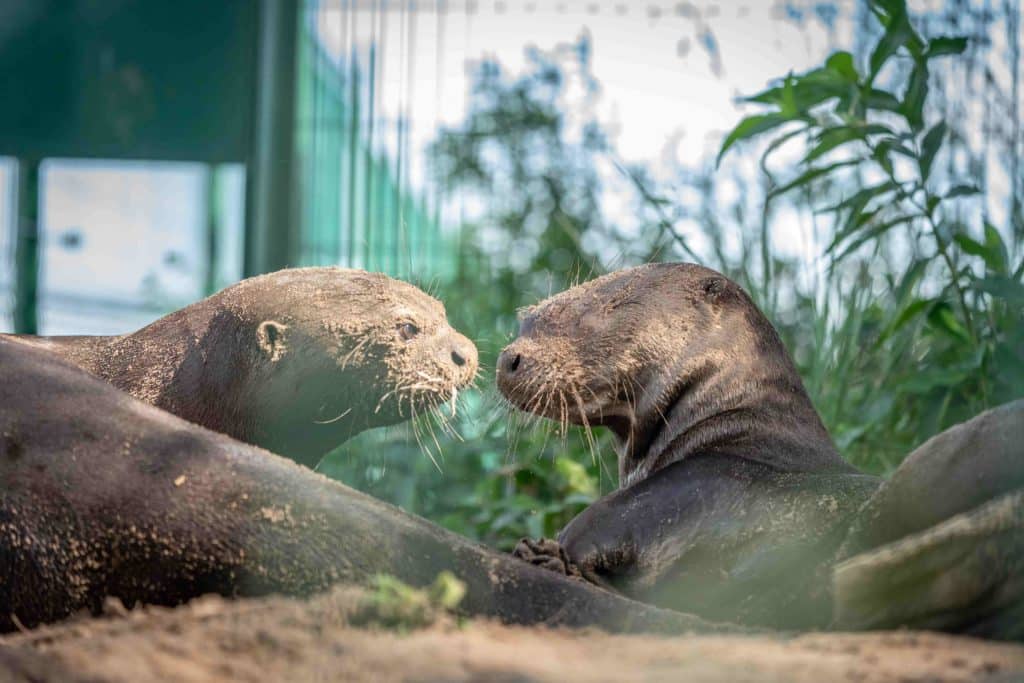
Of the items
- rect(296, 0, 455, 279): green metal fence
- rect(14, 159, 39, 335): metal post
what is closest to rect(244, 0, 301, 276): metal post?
rect(296, 0, 455, 279): green metal fence

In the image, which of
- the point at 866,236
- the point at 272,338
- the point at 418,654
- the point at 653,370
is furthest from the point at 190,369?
the point at 866,236

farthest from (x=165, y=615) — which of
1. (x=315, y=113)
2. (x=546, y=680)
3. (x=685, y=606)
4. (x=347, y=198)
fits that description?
(x=315, y=113)

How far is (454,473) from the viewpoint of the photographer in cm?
564

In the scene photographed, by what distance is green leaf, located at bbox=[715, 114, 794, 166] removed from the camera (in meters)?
4.05

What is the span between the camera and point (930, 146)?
13.5 ft

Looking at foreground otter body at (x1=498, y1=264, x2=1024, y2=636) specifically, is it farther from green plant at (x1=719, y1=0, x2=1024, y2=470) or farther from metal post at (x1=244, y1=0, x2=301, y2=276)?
metal post at (x1=244, y1=0, x2=301, y2=276)

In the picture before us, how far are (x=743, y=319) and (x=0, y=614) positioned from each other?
186 cm

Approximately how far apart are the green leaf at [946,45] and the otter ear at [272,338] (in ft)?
7.39

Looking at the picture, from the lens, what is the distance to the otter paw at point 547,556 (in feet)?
8.65

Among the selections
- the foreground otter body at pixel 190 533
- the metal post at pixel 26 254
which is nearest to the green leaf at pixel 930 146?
the foreground otter body at pixel 190 533

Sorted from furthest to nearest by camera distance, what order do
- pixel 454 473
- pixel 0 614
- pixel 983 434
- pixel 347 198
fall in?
pixel 347 198 < pixel 454 473 < pixel 0 614 < pixel 983 434

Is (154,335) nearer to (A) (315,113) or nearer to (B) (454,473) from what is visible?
(B) (454,473)

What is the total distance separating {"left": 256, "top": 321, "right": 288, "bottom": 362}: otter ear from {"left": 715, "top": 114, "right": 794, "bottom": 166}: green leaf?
5.35 ft

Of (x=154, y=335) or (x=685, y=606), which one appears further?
(x=154, y=335)
